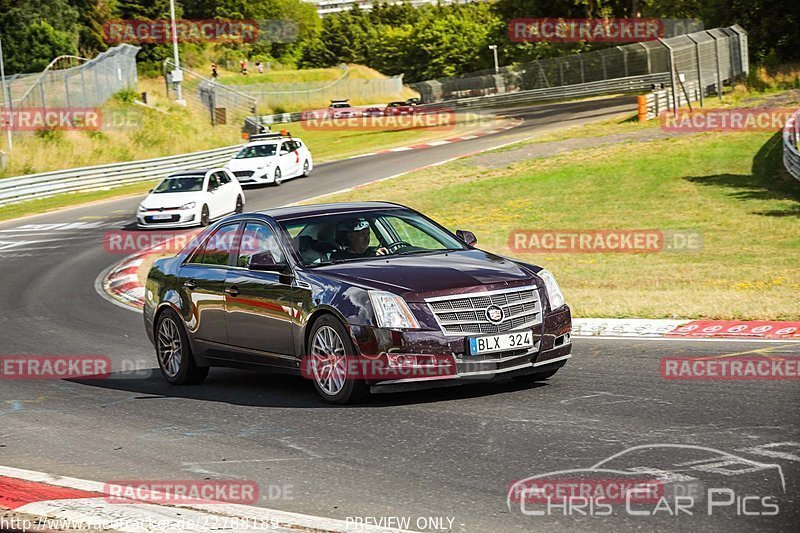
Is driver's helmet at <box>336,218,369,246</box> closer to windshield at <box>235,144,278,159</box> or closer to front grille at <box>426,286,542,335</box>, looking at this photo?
front grille at <box>426,286,542,335</box>

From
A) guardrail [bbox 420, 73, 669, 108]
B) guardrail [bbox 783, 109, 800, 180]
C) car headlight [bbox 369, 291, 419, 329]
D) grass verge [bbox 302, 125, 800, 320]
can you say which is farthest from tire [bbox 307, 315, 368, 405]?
guardrail [bbox 420, 73, 669, 108]

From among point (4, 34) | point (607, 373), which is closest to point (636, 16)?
point (4, 34)

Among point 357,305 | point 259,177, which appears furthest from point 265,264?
point 259,177

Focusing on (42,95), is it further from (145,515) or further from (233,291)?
(145,515)

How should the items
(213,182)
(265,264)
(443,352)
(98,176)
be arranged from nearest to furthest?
(443,352)
(265,264)
(213,182)
(98,176)

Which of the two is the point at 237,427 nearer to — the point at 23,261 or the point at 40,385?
the point at 40,385

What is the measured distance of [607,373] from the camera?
9.47 meters

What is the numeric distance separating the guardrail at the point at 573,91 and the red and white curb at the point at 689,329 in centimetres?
5440

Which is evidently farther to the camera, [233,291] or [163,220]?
[163,220]

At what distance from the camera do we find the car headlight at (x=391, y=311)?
8.26 meters

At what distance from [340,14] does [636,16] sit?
70.2 m

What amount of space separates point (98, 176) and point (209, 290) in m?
32.5

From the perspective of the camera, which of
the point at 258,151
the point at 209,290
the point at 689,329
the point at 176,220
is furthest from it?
the point at 258,151

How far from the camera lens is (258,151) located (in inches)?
1523
